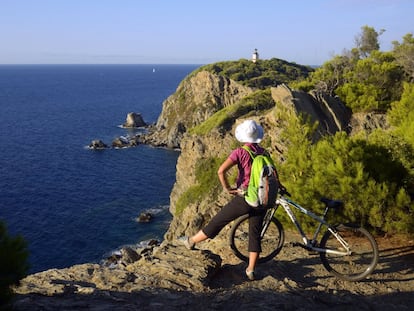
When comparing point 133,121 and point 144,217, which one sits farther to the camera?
point 133,121

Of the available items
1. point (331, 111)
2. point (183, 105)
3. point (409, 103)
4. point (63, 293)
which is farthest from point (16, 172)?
point (63, 293)

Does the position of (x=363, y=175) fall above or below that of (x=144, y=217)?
above

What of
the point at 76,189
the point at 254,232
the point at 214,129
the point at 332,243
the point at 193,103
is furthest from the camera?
the point at 193,103

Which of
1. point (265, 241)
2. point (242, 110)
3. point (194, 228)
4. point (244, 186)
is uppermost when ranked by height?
point (244, 186)

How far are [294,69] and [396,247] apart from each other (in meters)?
109

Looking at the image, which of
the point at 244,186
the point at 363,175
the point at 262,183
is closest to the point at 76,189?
the point at 363,175

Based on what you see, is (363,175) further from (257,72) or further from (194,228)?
(257,72)

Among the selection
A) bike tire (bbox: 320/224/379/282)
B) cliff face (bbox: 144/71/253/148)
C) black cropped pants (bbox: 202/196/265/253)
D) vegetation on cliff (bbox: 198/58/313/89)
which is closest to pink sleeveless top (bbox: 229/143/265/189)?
black cropped pants (bbox: 202/196/265/253)

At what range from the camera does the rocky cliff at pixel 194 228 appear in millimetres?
6648

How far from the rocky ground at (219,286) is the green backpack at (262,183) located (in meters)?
1.29

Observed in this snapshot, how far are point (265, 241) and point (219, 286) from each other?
6.85 ft

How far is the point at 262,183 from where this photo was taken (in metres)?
6.60

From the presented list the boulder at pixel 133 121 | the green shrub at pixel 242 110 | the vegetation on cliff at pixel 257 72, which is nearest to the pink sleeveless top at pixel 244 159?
the green shrub at pixel 242 110

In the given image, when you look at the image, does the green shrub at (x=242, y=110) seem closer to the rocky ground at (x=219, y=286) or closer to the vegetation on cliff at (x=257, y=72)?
the rocky ground at (x=219, y=286)
